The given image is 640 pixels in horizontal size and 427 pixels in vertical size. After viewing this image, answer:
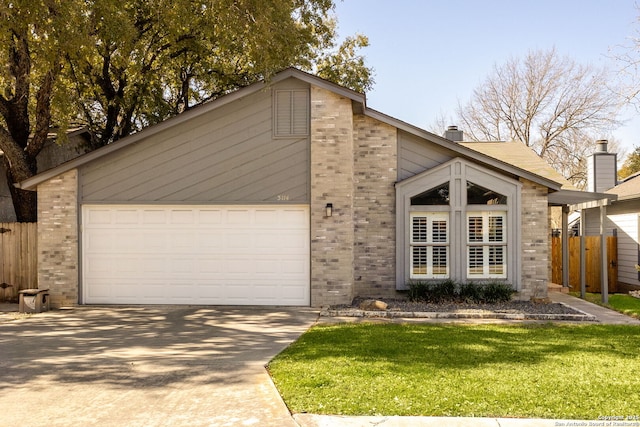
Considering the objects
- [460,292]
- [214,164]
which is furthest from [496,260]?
[214,164]

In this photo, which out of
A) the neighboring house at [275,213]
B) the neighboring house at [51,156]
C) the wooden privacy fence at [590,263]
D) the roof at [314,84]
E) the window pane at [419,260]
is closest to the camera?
the roof at [314,84]

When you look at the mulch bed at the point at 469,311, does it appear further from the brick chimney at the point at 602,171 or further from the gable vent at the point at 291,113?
the brick chimney at the point at 602,171

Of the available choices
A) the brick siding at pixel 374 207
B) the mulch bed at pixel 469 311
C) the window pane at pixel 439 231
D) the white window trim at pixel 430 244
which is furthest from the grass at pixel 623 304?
the brick siding at pixel 374 207

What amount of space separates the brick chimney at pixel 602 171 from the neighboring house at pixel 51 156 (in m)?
18.0

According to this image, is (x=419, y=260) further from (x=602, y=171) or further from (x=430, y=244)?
(x=602, y=171)

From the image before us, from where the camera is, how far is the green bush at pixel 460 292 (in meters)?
11.3

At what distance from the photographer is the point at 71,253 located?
11.6 metres

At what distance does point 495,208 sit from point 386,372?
6.74 metres

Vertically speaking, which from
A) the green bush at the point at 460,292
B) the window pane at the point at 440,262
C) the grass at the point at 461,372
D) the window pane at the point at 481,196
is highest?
the window pane at the point at 481,196

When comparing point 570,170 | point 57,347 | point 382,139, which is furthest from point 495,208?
point 570,170

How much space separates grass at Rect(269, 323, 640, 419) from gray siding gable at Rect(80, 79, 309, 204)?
392cm

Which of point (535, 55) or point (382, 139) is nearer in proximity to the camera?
point (382, 139)

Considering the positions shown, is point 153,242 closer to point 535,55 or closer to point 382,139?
point 382,139

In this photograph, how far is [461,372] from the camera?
6098mm
